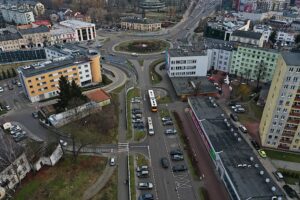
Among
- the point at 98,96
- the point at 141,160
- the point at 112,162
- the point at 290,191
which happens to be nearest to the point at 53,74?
the point at 98,96

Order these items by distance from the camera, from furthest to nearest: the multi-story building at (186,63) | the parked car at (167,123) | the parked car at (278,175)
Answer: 1. the multi-story building at (186,63)
2. the parked car at (167,123)
3. the parked car at (278,175)

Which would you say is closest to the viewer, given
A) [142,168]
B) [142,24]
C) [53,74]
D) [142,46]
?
[142,168]

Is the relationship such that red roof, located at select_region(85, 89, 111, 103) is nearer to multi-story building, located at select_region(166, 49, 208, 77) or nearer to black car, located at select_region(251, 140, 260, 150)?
multi-story building, located at select_region(166, 49, 208, 77)

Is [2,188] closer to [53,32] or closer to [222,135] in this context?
[222,135]

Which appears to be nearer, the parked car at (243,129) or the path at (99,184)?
the path at (99,184)

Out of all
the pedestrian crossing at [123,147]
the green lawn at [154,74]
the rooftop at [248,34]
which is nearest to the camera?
the pedestrian crossing at [123,147]

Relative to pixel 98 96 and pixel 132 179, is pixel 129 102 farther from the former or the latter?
pixel 132 179

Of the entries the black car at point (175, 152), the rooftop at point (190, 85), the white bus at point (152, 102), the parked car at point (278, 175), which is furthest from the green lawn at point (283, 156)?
the white bus at point (152, 102)

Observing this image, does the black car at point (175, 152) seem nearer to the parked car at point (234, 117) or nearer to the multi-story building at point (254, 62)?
the parked car at point (234, 117)
